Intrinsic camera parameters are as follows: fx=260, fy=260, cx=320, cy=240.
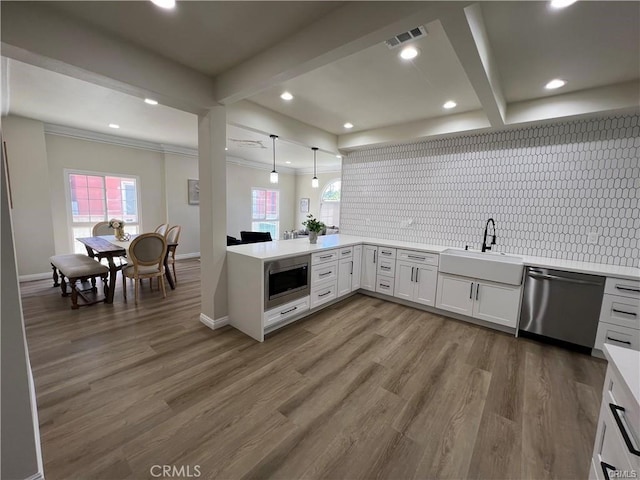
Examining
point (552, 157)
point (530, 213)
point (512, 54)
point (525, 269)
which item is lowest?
point (525, 269)

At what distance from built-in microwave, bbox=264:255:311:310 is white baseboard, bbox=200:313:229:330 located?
717 mm

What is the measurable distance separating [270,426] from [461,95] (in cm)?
363

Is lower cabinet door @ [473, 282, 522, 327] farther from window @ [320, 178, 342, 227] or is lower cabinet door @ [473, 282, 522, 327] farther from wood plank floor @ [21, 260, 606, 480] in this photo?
window @ [320, 178, 342, 227]

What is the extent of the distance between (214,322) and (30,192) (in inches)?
172

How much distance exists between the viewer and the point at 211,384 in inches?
83.2

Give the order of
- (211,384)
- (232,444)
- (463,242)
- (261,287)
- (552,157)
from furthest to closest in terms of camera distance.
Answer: (463,242) → (552,157) → (261,287) → (211,384) → (232,444)

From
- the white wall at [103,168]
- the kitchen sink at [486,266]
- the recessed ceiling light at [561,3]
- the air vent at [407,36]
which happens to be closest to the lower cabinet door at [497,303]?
the kitchen sink at [486,266]

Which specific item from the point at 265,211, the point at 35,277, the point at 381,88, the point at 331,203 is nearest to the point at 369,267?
the point at 381,88

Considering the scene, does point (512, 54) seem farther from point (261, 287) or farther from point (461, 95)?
point (261, 287)

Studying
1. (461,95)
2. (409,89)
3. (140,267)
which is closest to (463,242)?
(461,95)

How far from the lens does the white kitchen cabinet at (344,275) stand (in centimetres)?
380

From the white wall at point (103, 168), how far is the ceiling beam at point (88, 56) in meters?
4.17

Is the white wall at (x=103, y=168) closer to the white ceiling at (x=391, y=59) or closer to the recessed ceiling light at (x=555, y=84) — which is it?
the white ceiling at (x=391, y=59)

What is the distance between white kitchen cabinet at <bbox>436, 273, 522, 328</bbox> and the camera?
3033 mm
